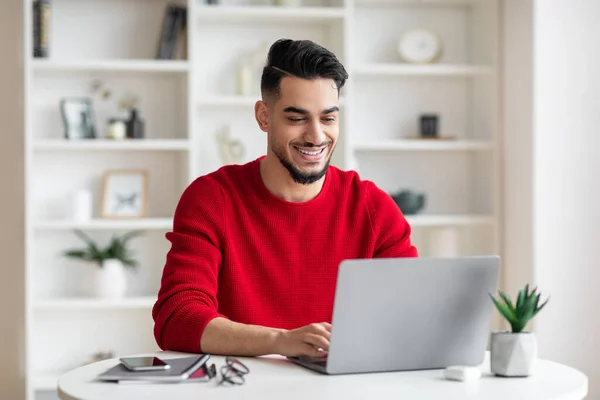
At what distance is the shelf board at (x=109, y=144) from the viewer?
3.80 meters

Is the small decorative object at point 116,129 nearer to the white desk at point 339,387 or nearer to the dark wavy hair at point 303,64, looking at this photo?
the dark wavy hair at point 303,64

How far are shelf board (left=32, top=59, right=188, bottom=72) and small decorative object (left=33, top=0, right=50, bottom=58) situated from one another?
0.06m

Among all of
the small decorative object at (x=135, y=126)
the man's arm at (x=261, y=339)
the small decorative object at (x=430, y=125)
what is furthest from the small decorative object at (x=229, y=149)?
the man's arm at (x=261, y=339)

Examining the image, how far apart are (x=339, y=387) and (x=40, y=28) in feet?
9.18

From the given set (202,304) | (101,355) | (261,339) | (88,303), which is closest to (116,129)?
(88,303)

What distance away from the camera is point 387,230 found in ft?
7.27

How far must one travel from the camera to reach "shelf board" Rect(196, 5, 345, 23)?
390 cm

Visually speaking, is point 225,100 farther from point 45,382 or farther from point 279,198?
point 279,198

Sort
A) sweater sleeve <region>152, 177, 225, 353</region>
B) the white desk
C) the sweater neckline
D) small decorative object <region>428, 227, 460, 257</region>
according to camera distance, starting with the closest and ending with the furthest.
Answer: the white desk < sweater sleeve <region>152, 177, 225, 353</region> < the sweater neckline < small decorative object <region>428, 227, 460, 257</region>

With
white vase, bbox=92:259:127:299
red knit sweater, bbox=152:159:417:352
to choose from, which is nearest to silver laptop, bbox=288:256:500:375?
red knit sweater, bbox=152:159:417:352

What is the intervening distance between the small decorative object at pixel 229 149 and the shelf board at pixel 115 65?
362 mm

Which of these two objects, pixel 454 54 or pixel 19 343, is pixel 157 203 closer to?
pixel 19 343

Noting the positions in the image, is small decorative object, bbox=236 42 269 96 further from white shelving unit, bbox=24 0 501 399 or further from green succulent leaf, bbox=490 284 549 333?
green succulent leaf, bbox=490 284 549 333

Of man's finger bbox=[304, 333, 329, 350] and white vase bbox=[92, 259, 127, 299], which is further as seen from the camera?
white vase bbox=[92, 259, 127, 299]
